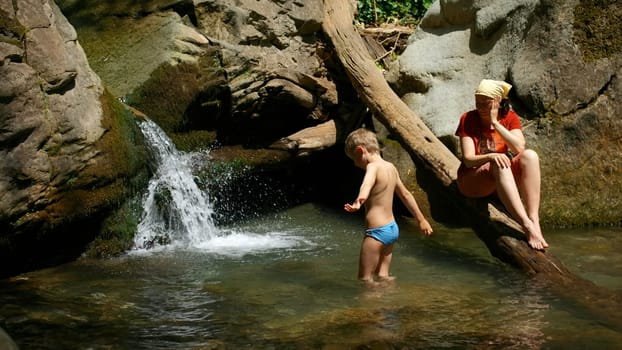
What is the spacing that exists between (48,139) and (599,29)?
17.5ft

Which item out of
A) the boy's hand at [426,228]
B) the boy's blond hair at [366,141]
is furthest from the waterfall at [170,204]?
the boy's hand at [426,228]

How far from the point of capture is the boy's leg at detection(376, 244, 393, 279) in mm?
5668

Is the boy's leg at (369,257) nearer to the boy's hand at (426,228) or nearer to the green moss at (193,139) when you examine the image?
the boy's hand at (426,228)

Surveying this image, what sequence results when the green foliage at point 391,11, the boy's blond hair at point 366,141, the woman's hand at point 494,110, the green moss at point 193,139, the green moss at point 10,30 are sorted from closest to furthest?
the boy's blond hair at point 366,141
the woman's hand at point 494,110
the green moss at point 10,30
the green moss at point 193,139
the green foliage at point 391,11

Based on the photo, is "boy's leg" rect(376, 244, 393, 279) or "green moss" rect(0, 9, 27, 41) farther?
"green moss" rect(0, 9, 27, 41)

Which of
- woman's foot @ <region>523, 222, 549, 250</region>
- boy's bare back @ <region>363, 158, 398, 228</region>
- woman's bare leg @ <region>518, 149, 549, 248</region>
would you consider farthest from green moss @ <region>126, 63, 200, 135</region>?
woman's foot @ <region>523, 222, 549, 250</region>

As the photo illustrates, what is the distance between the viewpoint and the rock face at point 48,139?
5855 mm

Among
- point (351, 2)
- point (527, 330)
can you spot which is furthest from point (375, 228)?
point (351, 2)

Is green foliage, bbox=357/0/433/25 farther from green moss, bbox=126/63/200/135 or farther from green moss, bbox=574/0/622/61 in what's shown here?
green moss, bbox=126/63/200/135

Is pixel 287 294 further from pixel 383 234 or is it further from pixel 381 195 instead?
pixel 381 195

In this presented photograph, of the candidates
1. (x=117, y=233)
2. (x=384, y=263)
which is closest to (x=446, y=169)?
(x=384, y=263)

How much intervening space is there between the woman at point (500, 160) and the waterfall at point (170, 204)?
9.04 ft

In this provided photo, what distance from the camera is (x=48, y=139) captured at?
6117 mm

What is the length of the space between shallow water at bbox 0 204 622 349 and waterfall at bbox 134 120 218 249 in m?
0.25
